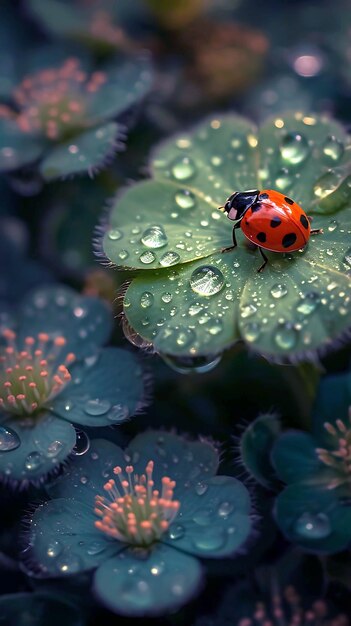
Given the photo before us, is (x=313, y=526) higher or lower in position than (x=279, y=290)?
lower

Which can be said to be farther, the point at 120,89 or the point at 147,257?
the point at 120,89

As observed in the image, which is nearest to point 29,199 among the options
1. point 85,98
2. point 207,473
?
point 85,98

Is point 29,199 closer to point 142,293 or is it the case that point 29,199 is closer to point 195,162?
point 195,162

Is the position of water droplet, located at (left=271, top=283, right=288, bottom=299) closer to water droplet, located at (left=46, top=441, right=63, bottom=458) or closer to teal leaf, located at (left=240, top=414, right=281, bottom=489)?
teal leaf, located at (left=240, top=414, right=281, bottom=489)

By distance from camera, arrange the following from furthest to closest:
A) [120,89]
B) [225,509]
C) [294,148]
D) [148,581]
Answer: [120,89] < [294,148] < [225,509] < [148,581]

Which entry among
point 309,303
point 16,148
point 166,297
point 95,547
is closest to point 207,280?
point 166,297

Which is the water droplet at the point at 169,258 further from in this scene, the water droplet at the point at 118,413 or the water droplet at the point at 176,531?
the water droplet at the point at 176,531

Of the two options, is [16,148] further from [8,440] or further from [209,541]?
[209,541]
